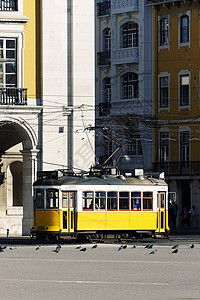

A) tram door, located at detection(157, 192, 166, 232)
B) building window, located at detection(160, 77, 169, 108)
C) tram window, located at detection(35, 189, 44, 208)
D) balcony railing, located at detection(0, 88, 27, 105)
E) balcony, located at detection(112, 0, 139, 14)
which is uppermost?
balcony, located at detection(112, 0, 139, 14)

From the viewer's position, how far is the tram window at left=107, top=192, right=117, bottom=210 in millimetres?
38531

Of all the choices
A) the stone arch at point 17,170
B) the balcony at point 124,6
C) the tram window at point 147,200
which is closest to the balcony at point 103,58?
the balcony at point 124,6

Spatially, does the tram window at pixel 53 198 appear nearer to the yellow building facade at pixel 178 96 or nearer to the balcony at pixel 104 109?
the yellow building facade at pixel 178 96

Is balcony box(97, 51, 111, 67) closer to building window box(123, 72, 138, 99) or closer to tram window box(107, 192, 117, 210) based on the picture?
building window box(123, 72, 138, 99)

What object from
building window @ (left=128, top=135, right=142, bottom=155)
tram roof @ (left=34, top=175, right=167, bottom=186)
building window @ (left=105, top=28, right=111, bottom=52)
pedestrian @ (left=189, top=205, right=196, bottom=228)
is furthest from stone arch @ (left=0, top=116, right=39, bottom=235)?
building window @ (left=105, top=28, right=111, bottom=52)

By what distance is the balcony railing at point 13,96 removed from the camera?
44562 millimetres

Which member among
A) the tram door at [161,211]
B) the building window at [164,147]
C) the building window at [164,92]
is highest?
the building window at [164,92]

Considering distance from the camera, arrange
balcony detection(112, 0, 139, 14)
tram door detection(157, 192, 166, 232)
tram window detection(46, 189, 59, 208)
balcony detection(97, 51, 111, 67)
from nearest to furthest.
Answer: tram window detection(46, 189, 59, 208) → tram door detection(157, 192, 166, 232) → balcony detection(112, 0, 139, 14) → balcony detection(97, 51, 111, 67)

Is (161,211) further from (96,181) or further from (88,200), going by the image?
(88,200)

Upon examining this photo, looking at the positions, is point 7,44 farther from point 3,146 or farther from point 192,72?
point 192,72

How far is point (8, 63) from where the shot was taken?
1759 inches

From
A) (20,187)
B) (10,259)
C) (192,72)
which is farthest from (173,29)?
(10,259)

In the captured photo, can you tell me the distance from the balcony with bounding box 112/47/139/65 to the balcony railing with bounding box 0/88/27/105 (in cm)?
2181

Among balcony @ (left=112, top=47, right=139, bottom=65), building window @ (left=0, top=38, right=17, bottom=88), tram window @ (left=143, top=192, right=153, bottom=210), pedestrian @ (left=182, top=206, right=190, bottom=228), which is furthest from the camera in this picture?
balcony @ (left=112, top=47, right=139, bottom=65)
